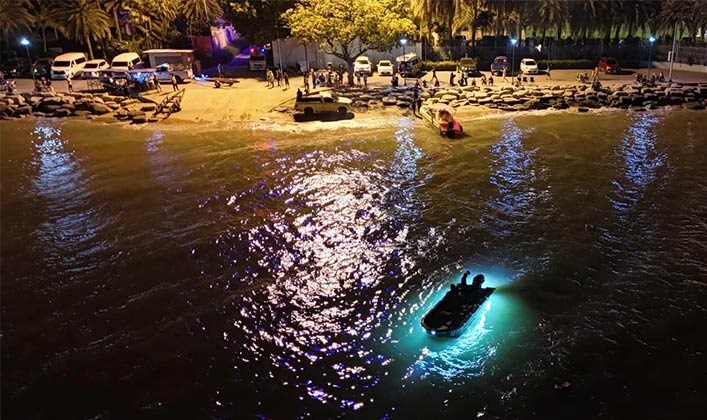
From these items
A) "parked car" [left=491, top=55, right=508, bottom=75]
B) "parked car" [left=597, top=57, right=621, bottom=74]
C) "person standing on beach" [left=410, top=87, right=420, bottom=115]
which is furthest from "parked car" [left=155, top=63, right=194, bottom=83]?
"parked car" [left=597, top=57, right=621, bottom=74]

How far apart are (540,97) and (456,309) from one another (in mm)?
30283

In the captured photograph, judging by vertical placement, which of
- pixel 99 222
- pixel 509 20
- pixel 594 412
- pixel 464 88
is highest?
pixel 509 20

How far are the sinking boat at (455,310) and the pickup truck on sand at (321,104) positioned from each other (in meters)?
24.0

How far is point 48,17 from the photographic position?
50.1m

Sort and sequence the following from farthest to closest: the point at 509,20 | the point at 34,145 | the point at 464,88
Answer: the point at 509,20
the point at 464,88
the point at 34,145

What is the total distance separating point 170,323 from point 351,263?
19.3ft

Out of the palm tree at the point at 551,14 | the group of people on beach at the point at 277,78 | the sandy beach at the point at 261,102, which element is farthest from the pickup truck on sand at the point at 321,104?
the palm tree at the point at 551,14

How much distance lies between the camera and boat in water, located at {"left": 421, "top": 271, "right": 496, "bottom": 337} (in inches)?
521

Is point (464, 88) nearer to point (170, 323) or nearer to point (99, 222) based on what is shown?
point (99, 222)

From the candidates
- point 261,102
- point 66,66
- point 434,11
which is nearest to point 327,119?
point 261,102

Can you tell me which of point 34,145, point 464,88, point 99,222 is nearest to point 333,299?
point 99,222

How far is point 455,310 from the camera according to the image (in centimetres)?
1378

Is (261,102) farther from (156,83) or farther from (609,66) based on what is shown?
(609,66)

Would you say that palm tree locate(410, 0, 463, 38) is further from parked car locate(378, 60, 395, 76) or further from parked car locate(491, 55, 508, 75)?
parked car locate(491, 55, 508, 75)
